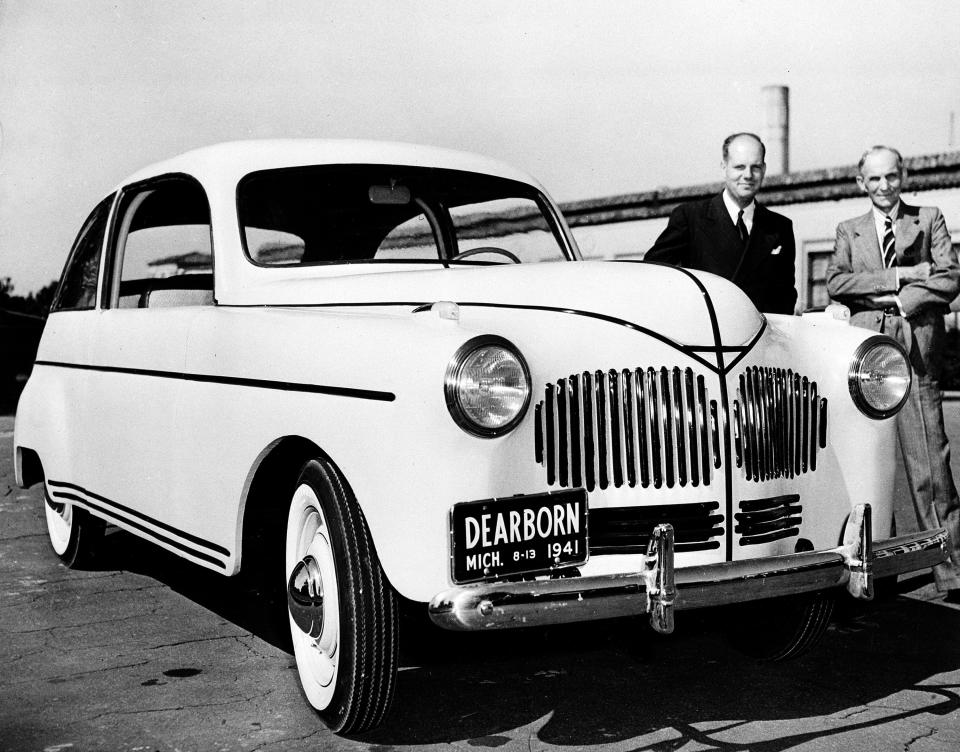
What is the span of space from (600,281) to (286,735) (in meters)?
1.51

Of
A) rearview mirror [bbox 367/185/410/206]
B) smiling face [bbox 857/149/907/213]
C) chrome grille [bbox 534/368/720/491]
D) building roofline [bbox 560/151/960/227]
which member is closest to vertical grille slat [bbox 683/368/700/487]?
chrome grille [bbox 534/368/720/491]

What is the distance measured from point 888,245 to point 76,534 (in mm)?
3785

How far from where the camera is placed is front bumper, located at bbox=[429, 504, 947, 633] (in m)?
2.66

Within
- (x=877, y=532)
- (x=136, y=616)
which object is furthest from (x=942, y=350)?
(x=136, y=616)

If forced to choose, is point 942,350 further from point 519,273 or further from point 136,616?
point 136,616

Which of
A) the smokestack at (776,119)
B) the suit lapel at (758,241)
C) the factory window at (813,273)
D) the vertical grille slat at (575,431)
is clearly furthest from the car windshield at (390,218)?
the smokestack at (776,119)

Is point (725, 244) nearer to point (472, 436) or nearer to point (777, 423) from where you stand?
point (777, 423)

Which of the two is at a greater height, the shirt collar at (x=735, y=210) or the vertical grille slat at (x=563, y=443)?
the shirt collar at (x=735, y=210)

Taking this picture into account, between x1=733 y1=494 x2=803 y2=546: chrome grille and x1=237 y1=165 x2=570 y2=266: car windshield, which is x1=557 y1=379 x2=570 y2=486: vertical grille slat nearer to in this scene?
x1=733 y1=494 x2=803 y2=546: chrome grille

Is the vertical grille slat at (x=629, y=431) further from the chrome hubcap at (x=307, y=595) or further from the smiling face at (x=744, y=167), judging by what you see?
the smiling face at (x=744, y=167)

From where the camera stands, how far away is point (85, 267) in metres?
5.34

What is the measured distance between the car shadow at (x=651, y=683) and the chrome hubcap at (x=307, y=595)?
0.83 feet

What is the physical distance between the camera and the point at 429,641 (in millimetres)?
3098

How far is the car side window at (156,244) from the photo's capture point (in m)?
4.54
